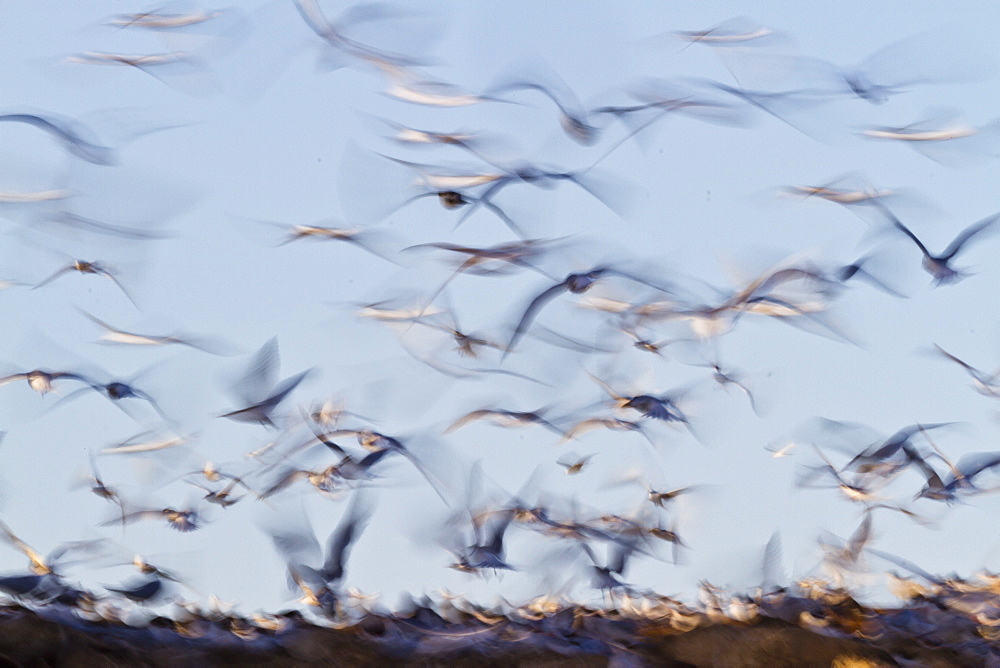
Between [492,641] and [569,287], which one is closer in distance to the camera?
[492,641]

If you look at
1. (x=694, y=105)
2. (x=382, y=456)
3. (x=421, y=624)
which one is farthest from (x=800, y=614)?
(x=694, y=105)

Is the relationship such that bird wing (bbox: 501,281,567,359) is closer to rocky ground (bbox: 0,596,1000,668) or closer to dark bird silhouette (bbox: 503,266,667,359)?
dark bird silhouette (bbox: 503,266,667,359)

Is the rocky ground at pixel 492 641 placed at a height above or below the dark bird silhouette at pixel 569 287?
below

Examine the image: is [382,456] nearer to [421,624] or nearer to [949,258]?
[421,624]

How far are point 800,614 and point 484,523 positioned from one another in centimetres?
192

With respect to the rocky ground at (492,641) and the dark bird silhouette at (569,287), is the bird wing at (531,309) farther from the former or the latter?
the rocky ground at (492,641)

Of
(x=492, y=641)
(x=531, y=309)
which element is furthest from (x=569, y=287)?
(x=492, y=641)

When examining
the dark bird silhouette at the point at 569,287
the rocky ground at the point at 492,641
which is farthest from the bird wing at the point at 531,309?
the rocky ground at the point at 492,641

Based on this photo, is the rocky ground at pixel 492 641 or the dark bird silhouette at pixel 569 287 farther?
the dark bird silhouette at pixel 569 287

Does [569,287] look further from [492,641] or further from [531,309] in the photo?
[492,641]

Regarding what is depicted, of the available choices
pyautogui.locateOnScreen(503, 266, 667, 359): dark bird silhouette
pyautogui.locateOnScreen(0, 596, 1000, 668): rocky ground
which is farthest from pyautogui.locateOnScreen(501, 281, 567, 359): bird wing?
pyautogui.locateOnScreen(0, 596, 1000, 668): rocky ground

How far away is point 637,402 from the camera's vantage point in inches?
247

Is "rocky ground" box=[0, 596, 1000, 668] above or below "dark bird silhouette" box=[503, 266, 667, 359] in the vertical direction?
below

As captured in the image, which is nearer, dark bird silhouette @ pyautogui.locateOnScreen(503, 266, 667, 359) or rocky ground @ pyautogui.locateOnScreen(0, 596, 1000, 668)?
rocky ground @ pyautogui.locateOnScreen(0, 596, 1000, 668)
